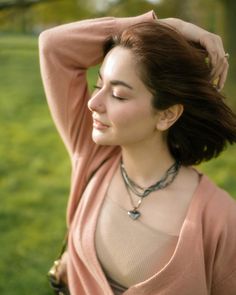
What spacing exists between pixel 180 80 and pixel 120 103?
0.65 ft

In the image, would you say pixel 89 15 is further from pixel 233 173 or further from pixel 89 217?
pixel 89 217

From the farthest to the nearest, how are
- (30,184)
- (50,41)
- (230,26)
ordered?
(230,26), (30,184), (50,41)

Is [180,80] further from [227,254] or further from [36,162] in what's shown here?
[36,162]

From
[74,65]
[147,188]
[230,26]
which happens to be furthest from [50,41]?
[230,26]

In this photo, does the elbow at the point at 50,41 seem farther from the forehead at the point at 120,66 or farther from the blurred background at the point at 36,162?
the blurred background at the point at 36,162

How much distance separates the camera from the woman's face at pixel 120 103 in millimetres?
1758

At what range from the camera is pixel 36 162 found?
194 inches

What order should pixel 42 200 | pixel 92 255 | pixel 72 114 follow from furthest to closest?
pixel 42 200, pixel 72 114, pixel 92 255

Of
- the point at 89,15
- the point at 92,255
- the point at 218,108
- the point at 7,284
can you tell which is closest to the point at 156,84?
the point at 218,108

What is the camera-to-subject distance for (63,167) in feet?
16.0

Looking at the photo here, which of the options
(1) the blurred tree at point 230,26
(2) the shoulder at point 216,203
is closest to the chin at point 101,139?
(2) the shoulder at point 216,203

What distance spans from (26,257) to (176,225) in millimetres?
1788

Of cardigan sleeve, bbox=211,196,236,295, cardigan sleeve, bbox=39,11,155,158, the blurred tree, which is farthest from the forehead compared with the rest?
the blurred tree

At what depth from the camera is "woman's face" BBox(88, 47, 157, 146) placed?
5.77 ft
